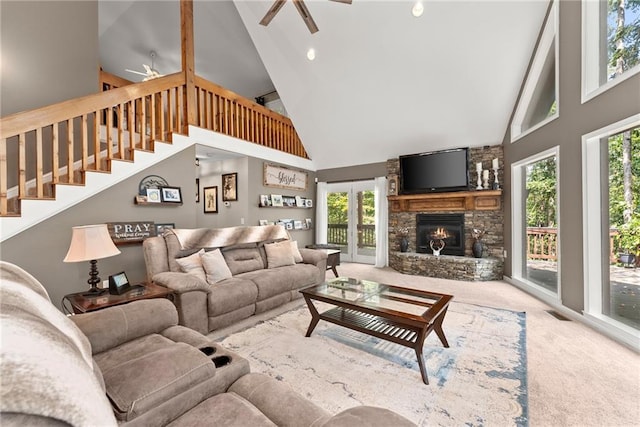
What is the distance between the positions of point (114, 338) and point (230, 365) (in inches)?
31.0

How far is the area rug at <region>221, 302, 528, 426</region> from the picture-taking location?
1.71 metres

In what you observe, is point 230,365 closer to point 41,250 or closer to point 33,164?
point 41,250

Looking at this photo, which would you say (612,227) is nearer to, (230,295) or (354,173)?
(230,295)

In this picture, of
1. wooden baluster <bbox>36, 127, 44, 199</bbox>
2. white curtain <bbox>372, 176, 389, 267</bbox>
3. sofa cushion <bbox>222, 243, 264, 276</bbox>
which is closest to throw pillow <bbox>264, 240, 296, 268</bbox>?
sofa cushion <bbox>222, 243, 264, 276</bbox>

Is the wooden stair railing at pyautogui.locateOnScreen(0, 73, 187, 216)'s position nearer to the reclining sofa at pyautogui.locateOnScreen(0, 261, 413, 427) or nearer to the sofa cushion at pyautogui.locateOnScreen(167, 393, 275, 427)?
the reclining sofa at pyautogui.locateOnScreen(0, 261, 413, 427)

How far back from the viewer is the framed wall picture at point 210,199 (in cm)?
604

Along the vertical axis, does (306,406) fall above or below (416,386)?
above

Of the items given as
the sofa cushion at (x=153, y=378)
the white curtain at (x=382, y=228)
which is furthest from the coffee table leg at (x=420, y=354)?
the white curtain at (x=382, y=228)

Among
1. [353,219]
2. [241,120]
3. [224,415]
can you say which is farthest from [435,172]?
[224,415]

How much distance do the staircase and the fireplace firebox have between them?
13.4 ft

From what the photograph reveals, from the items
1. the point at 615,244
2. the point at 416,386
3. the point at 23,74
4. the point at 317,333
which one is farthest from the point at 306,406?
the point at 23,74

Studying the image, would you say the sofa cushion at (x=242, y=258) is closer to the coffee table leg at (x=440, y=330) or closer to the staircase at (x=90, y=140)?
the staircase at (x=90, y=140)

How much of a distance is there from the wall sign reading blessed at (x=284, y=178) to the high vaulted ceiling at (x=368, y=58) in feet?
2.70

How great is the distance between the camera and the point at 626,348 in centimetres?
238
